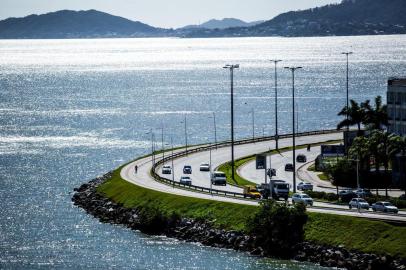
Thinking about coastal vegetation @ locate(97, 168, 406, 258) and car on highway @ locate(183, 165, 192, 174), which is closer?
coastal vegetation @ locate(97, 168, 406, 258)

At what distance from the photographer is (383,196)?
96688 millimetres

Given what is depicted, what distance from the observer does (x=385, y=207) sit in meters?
86.2

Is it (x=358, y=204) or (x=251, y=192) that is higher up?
(x=358, y=204)

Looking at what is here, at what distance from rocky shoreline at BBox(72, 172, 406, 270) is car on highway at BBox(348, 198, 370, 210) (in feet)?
30.6

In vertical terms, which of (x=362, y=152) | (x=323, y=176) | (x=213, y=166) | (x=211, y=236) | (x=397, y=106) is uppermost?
(x=397, y=106)

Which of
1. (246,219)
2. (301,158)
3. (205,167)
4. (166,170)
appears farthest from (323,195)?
(301,158)

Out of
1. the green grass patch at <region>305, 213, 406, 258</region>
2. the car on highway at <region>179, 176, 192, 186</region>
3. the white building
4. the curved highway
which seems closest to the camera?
the green grass patch at <region>305, 213, 406, 258</region>

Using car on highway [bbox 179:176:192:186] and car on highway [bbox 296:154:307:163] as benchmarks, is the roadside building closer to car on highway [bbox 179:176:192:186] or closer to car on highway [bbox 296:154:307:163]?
car on highway [bbox 296:154:307:163]

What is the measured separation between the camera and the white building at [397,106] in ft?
388

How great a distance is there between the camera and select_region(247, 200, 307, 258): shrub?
8062 centimetres

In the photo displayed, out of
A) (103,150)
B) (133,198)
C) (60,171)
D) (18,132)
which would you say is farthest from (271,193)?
(18,132)

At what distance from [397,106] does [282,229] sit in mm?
42464

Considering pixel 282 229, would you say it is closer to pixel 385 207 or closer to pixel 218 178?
pixel 385 207

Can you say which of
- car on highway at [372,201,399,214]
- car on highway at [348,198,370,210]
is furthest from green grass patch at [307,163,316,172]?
car on highway at [372,201,399,214]
